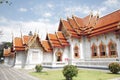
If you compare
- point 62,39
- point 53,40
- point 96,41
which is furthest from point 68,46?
point 96,41

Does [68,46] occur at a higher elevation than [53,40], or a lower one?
lower

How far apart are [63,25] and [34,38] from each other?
5989mm

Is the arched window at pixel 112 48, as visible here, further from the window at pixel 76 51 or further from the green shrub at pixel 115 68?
the window at pixel 76 51

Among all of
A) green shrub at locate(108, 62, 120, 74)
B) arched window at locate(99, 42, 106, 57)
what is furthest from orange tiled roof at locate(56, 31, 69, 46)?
green shrub at locate(108, 62, 120, 74)

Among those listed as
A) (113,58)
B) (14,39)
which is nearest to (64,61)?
(113,58)

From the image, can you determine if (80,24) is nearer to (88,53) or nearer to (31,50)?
(88,53)

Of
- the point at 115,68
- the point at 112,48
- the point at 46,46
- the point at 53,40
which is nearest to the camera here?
the point at 115,68

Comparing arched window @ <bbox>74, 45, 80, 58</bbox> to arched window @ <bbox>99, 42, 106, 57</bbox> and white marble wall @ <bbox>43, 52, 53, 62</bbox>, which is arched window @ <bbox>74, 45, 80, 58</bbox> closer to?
white marble wall @ <bbox>43, 52, 53, 62</bbox>

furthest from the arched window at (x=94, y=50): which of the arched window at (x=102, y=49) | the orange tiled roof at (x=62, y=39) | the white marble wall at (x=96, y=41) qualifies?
the orange tiled roof at (x=62, y=39)

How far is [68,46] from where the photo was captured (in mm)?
26469

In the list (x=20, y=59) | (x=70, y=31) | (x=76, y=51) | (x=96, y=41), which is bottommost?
(x=20, y=59)

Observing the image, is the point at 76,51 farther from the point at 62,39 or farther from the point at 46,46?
the point at 46,46

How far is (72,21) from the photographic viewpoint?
29219mm

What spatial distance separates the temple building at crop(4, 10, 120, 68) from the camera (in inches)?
915
